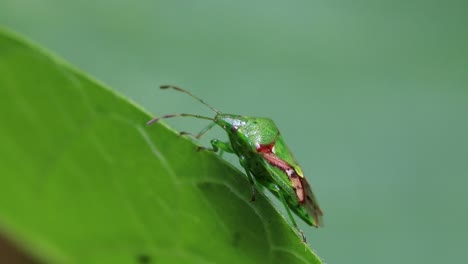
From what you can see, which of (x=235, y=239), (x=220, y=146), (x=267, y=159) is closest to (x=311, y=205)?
(x=267, y=159)

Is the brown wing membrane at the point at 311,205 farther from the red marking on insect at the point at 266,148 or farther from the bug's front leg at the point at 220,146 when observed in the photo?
the bug's front leg at the point at 220,146

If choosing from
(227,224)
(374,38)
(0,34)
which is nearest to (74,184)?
(0,34)

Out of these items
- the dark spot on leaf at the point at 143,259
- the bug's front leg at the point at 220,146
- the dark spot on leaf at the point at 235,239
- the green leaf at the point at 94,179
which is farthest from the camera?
the bug's front leg at the point at 220,146

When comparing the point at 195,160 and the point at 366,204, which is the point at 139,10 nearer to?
the point at 366,204

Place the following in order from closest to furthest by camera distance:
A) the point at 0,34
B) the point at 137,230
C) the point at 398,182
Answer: the point at 0,34 < the point at 137,230 < the point at 398,182

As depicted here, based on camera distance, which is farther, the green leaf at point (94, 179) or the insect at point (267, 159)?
the insect at point (267, 159)

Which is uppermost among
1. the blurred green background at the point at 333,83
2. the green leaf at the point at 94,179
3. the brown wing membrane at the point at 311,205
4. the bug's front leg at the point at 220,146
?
the blurred green background at the point at 333,83

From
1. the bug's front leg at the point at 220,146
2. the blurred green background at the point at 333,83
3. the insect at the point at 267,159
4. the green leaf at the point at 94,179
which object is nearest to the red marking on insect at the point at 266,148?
the insect at the point at 267,159
